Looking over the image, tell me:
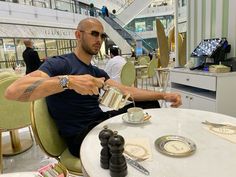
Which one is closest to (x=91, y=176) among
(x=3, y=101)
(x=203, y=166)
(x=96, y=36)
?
(x=203, y=166)

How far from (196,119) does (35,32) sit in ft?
28.4

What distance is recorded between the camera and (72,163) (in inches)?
49.7

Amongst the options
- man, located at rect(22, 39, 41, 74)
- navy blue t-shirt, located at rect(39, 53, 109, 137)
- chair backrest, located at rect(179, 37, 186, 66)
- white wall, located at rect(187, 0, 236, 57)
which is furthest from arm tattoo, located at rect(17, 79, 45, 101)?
man, located at rect(22, 39, 41, 74)

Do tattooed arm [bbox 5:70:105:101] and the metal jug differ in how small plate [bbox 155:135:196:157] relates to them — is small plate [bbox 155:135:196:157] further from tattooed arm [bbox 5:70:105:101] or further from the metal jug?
tattooed arm [bbox 5:70:105:101]

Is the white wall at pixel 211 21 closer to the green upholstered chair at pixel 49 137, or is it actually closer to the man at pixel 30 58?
the green upholstered chair at pixel 49 137

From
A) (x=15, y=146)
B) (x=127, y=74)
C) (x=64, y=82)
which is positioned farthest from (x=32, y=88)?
(x=127, y=74)

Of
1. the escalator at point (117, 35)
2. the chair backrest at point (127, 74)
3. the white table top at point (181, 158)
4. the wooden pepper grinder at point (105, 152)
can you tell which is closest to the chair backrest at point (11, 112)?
the white table top at point (181, 158)

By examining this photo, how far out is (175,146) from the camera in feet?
2.93

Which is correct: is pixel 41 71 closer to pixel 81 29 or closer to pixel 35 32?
pixel 81 29

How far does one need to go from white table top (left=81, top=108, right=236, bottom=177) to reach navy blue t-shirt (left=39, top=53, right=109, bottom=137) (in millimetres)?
255

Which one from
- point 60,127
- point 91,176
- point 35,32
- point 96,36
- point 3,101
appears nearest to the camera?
point 91,176

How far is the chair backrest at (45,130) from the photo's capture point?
121cm

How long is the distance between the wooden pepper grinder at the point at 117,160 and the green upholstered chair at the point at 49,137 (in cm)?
59

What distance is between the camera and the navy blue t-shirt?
135 centimetres
